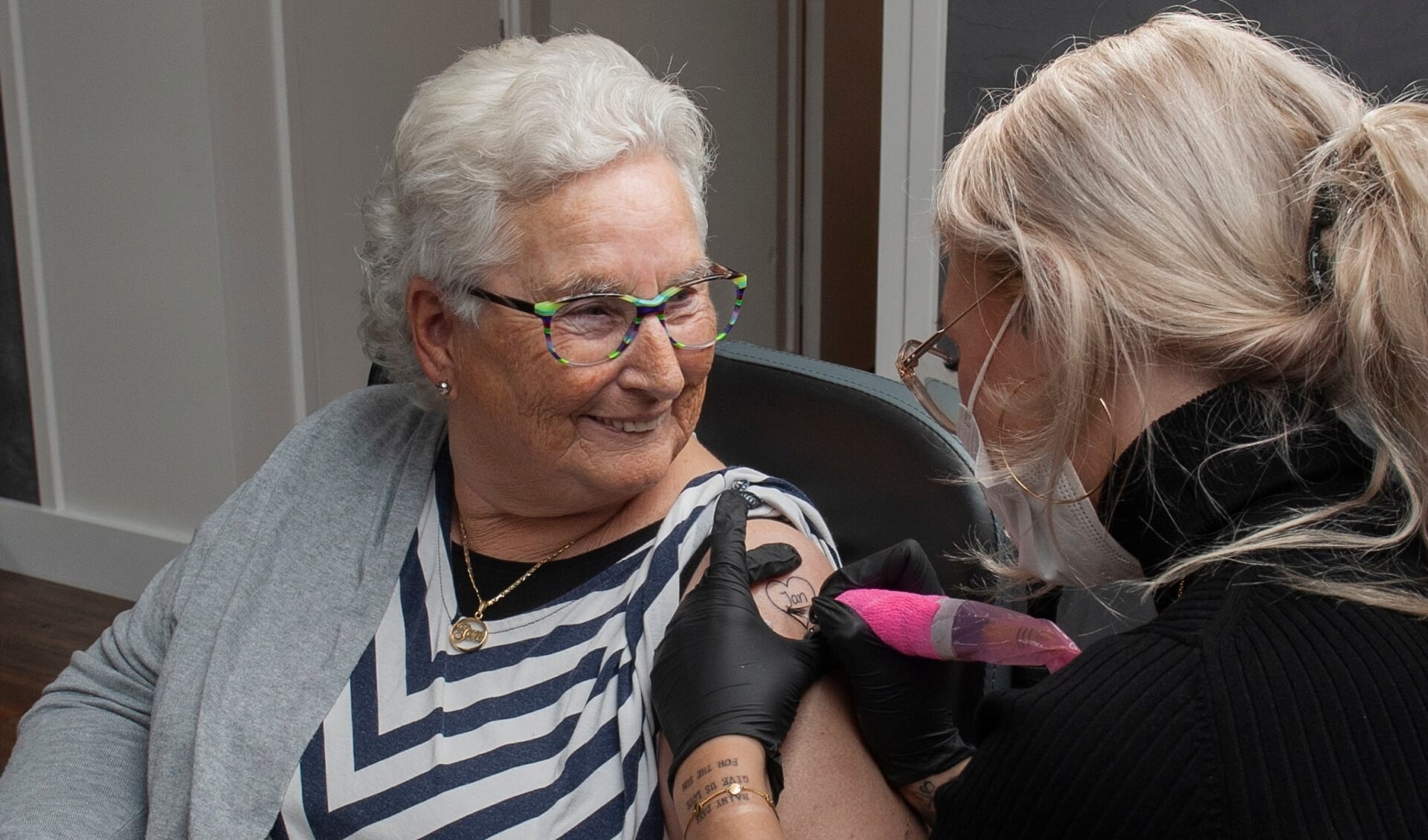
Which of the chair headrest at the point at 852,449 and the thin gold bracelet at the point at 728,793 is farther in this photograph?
the chair headrest at the point at 852,449

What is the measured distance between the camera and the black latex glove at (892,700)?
1.14 meters

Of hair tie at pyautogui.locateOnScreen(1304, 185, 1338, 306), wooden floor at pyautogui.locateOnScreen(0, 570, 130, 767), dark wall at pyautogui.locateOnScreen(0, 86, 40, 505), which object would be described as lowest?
wooden floor at pyautogui.locateOnScreen(0, 570, 130, 767)

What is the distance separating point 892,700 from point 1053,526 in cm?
23

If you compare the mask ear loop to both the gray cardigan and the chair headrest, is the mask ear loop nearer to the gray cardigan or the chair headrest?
the chair headrest

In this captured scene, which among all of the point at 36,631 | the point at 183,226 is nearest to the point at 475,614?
the point at 183,226

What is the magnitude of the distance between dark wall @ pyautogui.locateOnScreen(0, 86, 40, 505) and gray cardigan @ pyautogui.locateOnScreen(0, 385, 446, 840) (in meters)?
2.45

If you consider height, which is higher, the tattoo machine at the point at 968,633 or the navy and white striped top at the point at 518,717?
the tattoo machine at the point at 968,633

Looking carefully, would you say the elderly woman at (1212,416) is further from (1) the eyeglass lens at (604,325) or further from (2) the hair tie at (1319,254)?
(1) the eyeglass lens at (604,325)

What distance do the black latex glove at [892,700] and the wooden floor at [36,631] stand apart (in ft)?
7.45

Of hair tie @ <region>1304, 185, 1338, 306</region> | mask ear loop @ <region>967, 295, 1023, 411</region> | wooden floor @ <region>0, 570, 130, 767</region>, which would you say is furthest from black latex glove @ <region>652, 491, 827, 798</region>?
wooden floor @ <region>0, 570, 130, 767</region>

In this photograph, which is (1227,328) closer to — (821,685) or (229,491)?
(821,685)

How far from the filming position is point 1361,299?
827mm

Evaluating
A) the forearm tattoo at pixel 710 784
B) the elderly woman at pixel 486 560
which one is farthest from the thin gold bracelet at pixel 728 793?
the elderly woman at pixel 486 560

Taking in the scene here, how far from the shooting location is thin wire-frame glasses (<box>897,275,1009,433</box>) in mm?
1023
